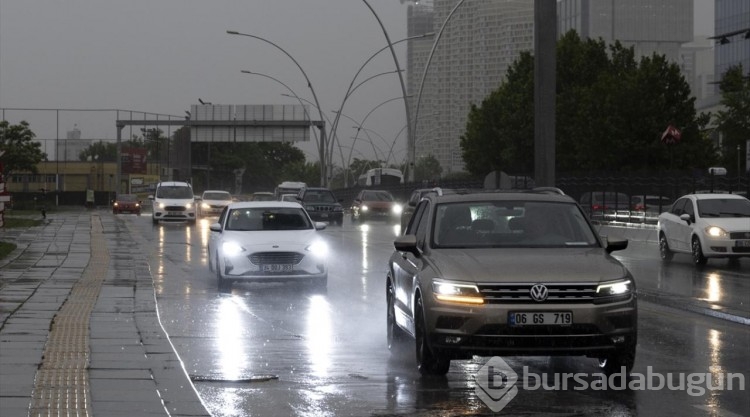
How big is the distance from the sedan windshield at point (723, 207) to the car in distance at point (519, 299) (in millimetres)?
17612

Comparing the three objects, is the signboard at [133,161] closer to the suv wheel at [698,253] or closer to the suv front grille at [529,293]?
the suv wheel at [698,253]

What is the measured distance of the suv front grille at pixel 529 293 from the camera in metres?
9.94

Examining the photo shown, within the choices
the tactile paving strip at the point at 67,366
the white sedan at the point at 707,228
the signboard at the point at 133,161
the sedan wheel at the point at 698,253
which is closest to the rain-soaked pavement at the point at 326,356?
the tactile paving strip at the point at 67,366

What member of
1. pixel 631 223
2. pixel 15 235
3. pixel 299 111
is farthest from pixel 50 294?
pixel 299 111

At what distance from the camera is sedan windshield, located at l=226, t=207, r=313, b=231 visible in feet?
73.6

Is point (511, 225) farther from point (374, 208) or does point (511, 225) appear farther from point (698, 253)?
point (374, 208)

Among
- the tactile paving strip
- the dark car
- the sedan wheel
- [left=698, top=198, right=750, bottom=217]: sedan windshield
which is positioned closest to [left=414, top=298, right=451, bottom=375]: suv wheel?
the tactile paving strip

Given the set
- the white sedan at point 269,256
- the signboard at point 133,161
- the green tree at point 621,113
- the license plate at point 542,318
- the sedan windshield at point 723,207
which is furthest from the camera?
the signboard at point 133,161

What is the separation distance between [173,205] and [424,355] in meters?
46.5

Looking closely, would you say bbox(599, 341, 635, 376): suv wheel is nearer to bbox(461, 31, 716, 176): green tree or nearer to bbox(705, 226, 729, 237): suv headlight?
bbox(705, 226, 729, 237): suv headlight

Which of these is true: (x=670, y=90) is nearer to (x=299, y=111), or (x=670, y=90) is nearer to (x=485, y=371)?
(x=299, y=111)

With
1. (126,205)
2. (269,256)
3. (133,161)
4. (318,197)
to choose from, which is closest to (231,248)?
(269,256)

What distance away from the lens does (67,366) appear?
10820 millimetres

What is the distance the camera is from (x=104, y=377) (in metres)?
10.2
